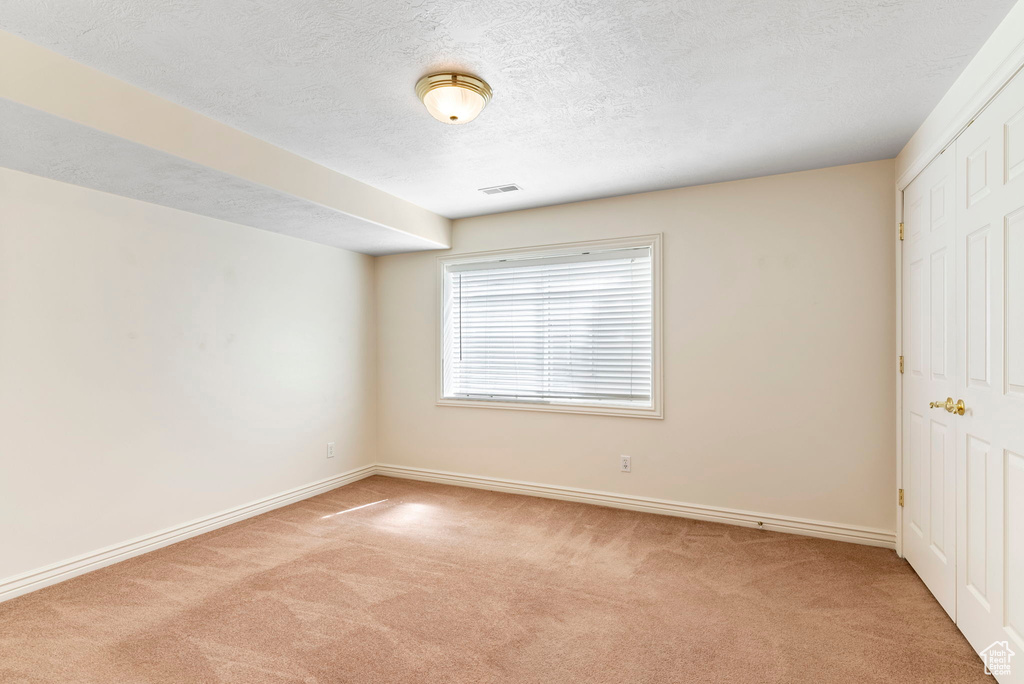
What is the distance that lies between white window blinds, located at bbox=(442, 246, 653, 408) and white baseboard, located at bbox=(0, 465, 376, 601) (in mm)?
1559

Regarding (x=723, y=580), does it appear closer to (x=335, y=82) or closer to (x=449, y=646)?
(x=449, y=646)

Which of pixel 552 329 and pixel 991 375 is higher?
pixel 552 329

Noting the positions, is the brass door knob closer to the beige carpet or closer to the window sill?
the beige carpet

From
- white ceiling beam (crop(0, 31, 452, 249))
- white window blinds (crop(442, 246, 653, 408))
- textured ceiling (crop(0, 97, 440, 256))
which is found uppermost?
white ceiling beam (crop(0, 31, 452, 249))

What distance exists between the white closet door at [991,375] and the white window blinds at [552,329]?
6.64 feet

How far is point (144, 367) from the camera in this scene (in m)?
3.24

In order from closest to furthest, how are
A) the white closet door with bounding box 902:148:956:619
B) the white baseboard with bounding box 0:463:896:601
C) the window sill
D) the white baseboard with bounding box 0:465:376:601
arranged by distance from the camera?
the white closet door with bounding box 902:148:956:619 < the white baseboard with bounding box 0:465:376:601 < the white baseboard with bounding box 0:463:896:601 < the window sill

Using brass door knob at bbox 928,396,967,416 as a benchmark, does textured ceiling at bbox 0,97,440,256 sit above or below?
above

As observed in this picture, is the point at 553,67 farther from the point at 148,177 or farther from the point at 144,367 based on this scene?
the point at 144,367

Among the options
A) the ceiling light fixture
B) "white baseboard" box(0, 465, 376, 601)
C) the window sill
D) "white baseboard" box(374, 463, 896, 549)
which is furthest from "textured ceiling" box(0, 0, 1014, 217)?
"white baseboard" box(0, 465, 376, 601)

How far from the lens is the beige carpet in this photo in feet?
6.73

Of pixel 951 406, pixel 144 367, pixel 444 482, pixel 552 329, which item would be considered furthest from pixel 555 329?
pixel 144 367

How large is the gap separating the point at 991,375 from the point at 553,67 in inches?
86.1

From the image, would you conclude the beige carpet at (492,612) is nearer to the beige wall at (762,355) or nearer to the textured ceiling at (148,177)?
the beige wall at (762,355)
